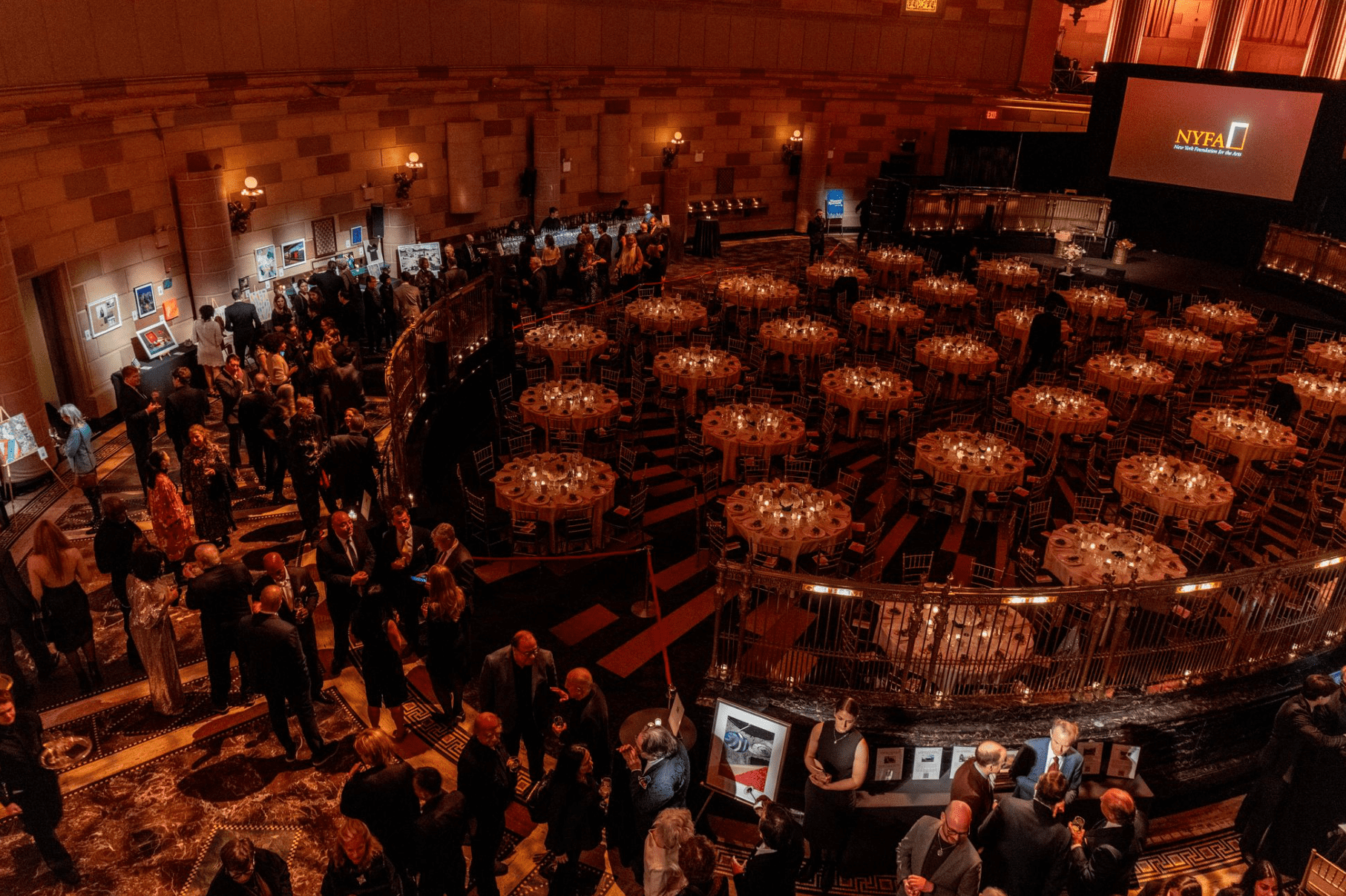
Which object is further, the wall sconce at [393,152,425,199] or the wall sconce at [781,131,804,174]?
the wall sconce at [781,131,804,174]

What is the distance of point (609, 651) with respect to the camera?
27.7 ft

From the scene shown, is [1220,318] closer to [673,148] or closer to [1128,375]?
[1128,375]

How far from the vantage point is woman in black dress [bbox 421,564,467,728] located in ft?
21.9

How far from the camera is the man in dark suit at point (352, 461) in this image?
29.7ft

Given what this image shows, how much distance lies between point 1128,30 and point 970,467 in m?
21.9

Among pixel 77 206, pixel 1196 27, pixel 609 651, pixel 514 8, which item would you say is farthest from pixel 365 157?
pixel 1196 27

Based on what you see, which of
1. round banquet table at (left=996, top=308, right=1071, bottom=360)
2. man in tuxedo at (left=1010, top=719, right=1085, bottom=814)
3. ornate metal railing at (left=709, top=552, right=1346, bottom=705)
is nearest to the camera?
man in tuxedo at (left=1010, top=719, right=1085, bottom=814)

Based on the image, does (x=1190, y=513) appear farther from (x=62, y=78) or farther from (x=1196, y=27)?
(x=1196, y=27)

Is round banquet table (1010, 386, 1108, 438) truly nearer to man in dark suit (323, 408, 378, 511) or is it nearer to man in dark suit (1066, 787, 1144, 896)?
man in dark suit (1066, 787, 1144, 896)

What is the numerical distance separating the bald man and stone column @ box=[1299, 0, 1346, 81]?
2650 centimetres

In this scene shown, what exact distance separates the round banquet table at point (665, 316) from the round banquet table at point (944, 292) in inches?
200

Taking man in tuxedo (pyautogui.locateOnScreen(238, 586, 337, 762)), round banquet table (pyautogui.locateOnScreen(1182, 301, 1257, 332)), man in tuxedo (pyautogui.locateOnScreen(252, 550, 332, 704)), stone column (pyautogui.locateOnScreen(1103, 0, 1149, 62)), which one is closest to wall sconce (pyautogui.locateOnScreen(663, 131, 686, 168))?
stone column (pyautogui.locateOnScreen(1103, 0, 1149, 62))

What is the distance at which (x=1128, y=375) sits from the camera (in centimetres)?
1411

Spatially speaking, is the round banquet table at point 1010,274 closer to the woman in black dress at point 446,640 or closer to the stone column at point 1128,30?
the stone column at point 1128,30
